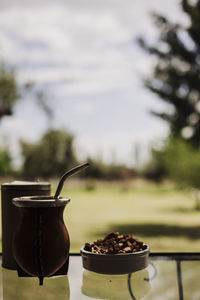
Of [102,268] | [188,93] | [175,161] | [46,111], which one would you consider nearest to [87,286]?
[102,268]

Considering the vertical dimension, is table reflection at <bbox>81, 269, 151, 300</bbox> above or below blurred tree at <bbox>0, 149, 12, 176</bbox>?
above

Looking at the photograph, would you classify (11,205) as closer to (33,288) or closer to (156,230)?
(33,288)

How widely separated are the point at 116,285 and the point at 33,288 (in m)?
0.20

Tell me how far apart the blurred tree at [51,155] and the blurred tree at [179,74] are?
17.4 meters

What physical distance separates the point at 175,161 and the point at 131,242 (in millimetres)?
6650

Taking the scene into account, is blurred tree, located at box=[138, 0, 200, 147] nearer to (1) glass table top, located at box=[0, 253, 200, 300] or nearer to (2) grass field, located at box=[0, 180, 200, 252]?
(2) grass field, located at box=[0, 180, 200, 252]

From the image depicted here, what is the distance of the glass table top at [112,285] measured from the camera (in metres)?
0.95

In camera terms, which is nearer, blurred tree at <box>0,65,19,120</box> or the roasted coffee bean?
the roasted coffee bean

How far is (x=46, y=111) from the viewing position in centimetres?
686

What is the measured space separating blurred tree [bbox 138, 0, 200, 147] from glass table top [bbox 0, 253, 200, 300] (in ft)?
14.3

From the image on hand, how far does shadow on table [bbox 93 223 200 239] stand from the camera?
765 centimetres

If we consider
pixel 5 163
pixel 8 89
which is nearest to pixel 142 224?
pixel 8 89

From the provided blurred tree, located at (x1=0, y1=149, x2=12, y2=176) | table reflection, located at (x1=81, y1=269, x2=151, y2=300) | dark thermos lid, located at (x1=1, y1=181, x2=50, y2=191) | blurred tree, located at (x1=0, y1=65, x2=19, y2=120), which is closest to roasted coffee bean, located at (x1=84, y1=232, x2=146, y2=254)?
table reflection, located at (x1=81, y1=269, x2=151, y2=300)

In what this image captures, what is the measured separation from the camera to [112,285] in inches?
39.4
